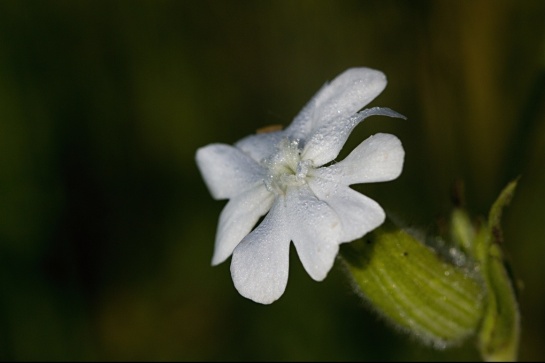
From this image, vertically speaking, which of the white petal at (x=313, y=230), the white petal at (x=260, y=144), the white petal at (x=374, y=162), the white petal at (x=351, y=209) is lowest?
the white petal at (x=313, y=230)

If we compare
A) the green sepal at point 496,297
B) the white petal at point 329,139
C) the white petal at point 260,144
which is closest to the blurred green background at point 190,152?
the green sepal at point 496,297

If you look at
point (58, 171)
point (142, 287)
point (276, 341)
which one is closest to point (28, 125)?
point (58, 171)

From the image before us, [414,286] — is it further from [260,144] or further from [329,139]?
[260,144]

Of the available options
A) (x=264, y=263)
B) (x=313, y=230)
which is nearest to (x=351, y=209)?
(x=313, y=230)

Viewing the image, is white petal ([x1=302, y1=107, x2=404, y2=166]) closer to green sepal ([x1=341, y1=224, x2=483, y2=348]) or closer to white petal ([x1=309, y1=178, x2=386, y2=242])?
white petal ([x1=309, y1=178, x2=386, y2=242])

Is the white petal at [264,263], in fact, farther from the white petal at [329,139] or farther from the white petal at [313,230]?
the white petal at [329,139]

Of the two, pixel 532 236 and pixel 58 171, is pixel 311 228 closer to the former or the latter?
pixel 532 236

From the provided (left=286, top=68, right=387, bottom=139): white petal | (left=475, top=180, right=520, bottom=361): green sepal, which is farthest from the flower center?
(left=475, top=180, right=520, bottom=361): green sepal
